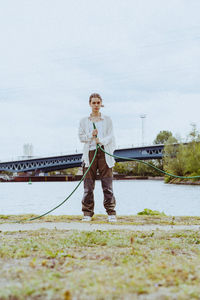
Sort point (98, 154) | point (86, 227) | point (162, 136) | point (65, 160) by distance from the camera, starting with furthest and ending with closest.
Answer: point (162, 136) < point (65, 160) < point (98, 154) < point (86, 227)

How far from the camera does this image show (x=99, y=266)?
3439 mm

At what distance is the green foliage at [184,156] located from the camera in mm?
45688

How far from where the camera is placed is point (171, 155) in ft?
173

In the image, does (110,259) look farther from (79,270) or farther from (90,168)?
(90,168)

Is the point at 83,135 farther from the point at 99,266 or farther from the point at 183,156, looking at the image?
the point at 183,156

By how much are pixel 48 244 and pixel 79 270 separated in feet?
3.89

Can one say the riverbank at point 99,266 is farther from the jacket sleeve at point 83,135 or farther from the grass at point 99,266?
the jacket sleeve at point 83,135

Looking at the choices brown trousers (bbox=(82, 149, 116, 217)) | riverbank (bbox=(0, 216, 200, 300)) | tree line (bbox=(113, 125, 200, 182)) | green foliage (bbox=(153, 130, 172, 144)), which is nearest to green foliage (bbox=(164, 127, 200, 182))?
tree line (bbox=(113, 125, 200, 182))

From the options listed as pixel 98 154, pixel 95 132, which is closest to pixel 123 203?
pixel 98 154

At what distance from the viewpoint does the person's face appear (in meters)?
7.34

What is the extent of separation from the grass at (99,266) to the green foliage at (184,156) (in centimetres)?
4111

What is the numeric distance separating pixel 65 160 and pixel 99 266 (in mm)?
59329

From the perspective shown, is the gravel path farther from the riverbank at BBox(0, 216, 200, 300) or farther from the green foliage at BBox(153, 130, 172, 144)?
the green foliage at BBox(153, 130, 172, 144)

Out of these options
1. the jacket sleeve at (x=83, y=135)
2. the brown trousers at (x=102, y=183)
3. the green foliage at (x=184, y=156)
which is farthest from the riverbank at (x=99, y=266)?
the green foliage at (x=184, y=156)
